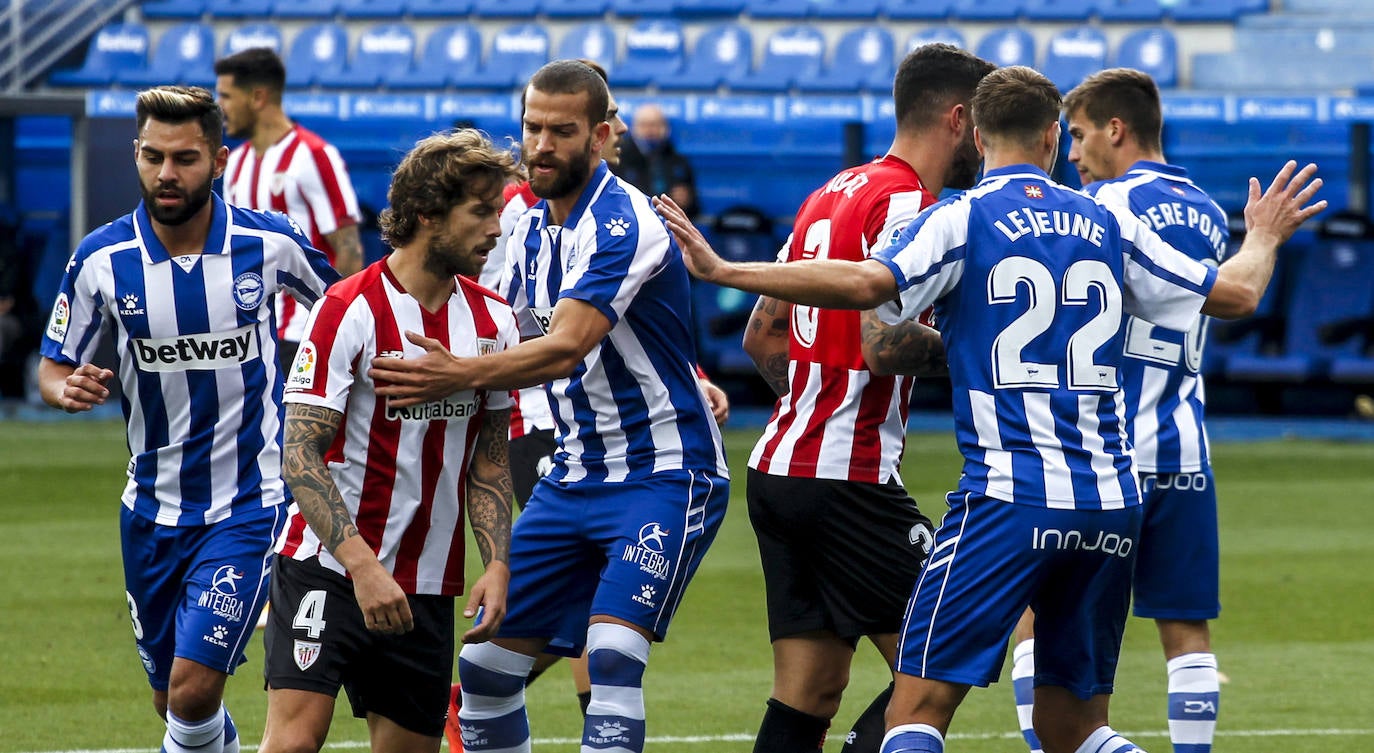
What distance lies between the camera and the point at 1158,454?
17.3ft

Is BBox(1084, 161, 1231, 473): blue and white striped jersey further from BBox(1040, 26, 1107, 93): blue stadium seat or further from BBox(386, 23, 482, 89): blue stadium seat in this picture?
BBox(386, 23, 482, 89): blue stadium seat

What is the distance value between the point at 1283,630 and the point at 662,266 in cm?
439

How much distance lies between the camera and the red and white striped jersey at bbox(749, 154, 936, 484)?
4719 mm

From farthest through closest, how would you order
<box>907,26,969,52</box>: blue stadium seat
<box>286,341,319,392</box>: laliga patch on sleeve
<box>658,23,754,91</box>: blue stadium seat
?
Result: <box>658,23,754,91</box>: blue stadium seat
<box>907,26,969,52</box>: blue stadium seat
<box>286,341,319,392</box>: laliga patch on sleeve

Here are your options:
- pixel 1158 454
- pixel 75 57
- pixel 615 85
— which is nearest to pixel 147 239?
pixel 1158 454

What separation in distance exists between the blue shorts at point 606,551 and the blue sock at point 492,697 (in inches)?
2.8

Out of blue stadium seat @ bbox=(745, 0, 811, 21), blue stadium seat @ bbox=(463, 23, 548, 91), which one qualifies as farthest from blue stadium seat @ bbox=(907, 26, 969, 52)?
blue stadium seat @ bbox=(463, 23, 548, 91)

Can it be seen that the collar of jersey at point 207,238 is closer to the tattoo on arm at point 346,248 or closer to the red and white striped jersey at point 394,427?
the red and white striped jersey at point 394,427

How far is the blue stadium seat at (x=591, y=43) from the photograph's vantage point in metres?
18.1

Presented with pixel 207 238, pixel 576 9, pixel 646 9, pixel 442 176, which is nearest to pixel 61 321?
pixel 207 238

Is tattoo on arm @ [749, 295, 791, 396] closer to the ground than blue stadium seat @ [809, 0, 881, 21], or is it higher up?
closer to the ground

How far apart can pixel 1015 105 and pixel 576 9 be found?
15.0 metres

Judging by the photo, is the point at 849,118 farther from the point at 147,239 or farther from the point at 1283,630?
the point at 147,239

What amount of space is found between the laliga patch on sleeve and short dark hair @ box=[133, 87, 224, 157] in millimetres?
1006
